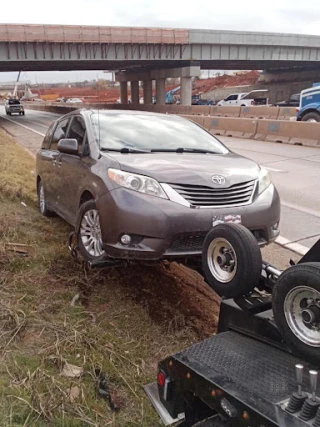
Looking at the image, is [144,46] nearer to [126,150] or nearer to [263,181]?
[126,150]

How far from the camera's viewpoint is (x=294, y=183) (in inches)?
372

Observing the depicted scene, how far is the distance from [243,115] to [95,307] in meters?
30.4

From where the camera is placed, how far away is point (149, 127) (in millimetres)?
5156

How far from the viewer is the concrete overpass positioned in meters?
36.4

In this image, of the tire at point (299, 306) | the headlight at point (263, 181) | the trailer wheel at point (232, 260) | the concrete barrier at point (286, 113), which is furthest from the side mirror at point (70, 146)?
the concrete barrier at point (286, 113)

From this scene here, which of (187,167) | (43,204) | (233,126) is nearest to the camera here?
(187,167)

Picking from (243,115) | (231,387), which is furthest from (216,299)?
(243,115)

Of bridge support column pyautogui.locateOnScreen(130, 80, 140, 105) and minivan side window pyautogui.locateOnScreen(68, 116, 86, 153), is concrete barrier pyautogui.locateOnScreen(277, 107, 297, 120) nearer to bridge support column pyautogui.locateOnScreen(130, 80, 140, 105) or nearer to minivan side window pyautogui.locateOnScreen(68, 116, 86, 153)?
minivan side window pyautogui.locateOnScreen(68, 116, 86, 153)

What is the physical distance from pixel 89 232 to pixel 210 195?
1.29m

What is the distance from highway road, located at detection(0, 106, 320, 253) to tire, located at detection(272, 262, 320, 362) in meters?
3.57

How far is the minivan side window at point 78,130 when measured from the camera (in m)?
4.98

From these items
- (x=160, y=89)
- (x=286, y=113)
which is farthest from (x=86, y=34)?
(x=286, y=113)

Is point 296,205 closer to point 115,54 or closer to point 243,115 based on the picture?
point 243,115

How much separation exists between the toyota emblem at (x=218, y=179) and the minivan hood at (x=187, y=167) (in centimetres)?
3
